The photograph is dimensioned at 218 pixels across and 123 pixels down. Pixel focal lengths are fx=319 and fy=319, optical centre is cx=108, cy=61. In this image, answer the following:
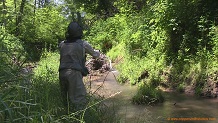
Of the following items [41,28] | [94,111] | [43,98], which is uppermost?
[41,28]

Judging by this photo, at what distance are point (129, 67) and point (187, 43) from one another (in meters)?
2.56

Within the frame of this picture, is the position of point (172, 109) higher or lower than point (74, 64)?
lower

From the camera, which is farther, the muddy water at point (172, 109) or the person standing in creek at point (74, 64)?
the muddy water at point (172, 109)

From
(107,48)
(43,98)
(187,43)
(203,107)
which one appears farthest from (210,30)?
(107,48)

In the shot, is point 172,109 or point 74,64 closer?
point 74,64

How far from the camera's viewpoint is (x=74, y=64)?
502 centimetres

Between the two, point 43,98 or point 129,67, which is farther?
point 129,67

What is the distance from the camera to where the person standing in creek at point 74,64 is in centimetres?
502

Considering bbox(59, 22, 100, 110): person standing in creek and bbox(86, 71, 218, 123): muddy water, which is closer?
bbox(59, 22, 100, 110): person standing in creek

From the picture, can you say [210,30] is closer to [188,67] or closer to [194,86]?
[188,67]

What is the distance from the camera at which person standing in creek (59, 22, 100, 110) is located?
16.5 feet

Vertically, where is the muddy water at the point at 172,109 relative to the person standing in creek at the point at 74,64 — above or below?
below

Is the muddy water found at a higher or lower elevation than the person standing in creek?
lower

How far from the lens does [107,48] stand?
795 inches
